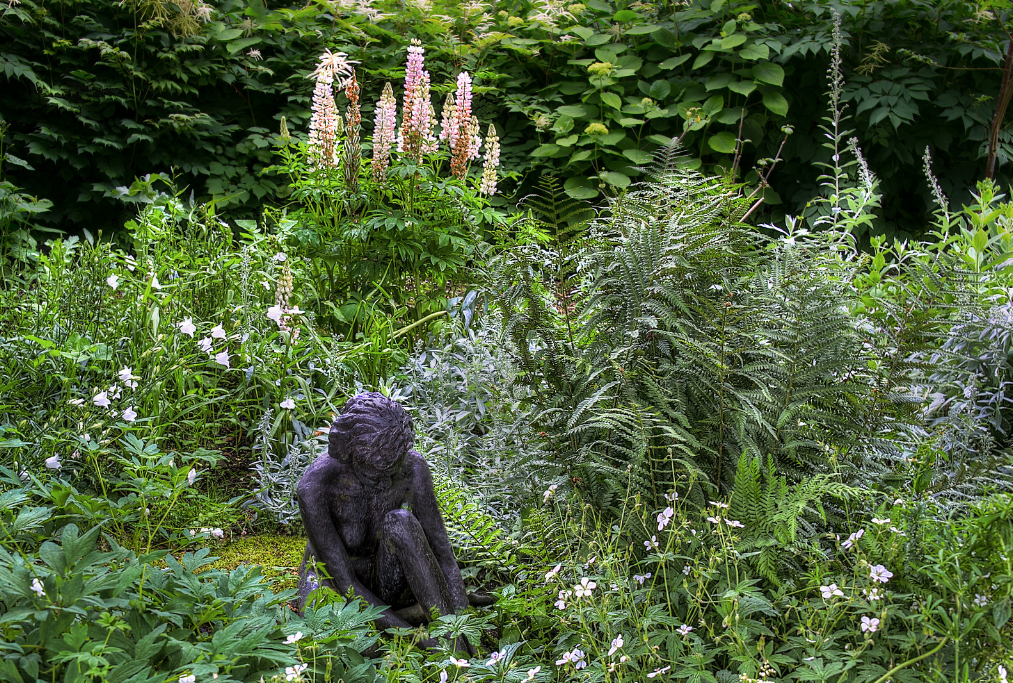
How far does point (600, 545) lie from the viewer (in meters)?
1.96

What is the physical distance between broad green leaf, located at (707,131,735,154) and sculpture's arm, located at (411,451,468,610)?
511cm

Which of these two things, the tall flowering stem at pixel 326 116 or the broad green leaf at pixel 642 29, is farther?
the broad green leaf at pixel 642 29

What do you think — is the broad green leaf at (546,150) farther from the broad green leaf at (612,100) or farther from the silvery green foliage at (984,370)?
the silvery green foliage at (984,370)

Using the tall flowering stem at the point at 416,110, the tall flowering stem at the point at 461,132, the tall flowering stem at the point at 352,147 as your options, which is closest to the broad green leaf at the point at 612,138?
the tall flowering stem at the point at 461,132

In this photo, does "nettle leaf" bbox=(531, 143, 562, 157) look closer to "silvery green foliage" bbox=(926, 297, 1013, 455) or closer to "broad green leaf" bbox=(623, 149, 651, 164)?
"broad green leaf" bbox=(623, 149, 651, 164)

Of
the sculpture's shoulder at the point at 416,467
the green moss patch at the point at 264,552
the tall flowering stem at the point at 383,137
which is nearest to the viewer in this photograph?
the sculpture's shoulder at the point at 416,467

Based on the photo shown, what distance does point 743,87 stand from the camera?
6566 mm

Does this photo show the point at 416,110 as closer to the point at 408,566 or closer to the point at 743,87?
the point at 743,87

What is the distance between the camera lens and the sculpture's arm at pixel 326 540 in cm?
217

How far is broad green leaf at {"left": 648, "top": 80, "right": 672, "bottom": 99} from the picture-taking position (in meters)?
6.83

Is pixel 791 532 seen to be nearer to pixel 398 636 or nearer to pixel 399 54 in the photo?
pixel 398 636

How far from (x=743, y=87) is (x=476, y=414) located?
170 inches

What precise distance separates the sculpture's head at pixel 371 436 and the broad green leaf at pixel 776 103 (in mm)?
5390

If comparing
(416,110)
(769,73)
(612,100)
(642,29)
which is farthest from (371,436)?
(642,29)
